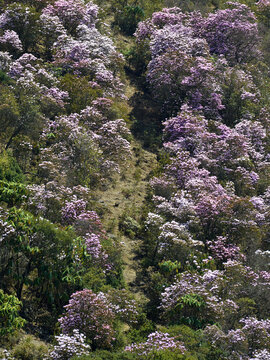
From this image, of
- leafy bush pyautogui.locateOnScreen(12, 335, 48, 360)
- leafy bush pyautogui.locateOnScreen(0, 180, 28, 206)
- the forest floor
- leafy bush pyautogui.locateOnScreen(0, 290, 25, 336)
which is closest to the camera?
leafy bush pyautogui.locateOnScreen(0, 290, 25, 336)

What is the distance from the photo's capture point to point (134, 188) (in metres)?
27.7

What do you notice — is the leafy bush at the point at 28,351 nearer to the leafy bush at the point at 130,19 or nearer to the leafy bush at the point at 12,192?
the leafy bush at the point at 12,192

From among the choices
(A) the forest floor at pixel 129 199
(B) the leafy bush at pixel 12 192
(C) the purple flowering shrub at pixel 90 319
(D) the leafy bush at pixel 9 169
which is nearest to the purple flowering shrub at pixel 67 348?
(C) the purple flowering shrub at pixel 90 319

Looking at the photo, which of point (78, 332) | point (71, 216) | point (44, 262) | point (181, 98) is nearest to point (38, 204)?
point (71, 216)

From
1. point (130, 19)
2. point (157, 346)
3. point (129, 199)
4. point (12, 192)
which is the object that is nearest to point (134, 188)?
point (129, 199)

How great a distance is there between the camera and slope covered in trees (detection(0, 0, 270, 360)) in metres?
17.8

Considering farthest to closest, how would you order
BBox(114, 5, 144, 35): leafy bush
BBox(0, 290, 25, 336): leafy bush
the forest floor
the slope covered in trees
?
1. BBox(114, 5, 144, 35): leafy bush
2. the forest floor
3. the slope covered in trees
4. BBox(0, 290, 25, 336): leafy bush

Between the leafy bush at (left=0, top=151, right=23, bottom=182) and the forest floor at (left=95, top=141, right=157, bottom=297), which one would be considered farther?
the forest floor at (left=95, top=141, right=157, bottom=297)

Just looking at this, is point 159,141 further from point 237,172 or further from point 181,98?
point 237,172

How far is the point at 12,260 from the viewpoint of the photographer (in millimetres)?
18219

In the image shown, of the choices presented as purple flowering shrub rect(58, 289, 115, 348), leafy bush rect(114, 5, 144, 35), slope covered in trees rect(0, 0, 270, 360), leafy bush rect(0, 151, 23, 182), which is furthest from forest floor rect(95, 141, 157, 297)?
leafy bush rect(114, 5, 144, 35)

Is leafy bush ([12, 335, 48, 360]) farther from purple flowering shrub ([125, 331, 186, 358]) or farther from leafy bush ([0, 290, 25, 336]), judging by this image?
purple flowering shrub ([125, 331, 186, 358])

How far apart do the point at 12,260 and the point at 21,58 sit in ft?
47.9

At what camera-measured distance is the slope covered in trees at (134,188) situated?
17750 millimetres
